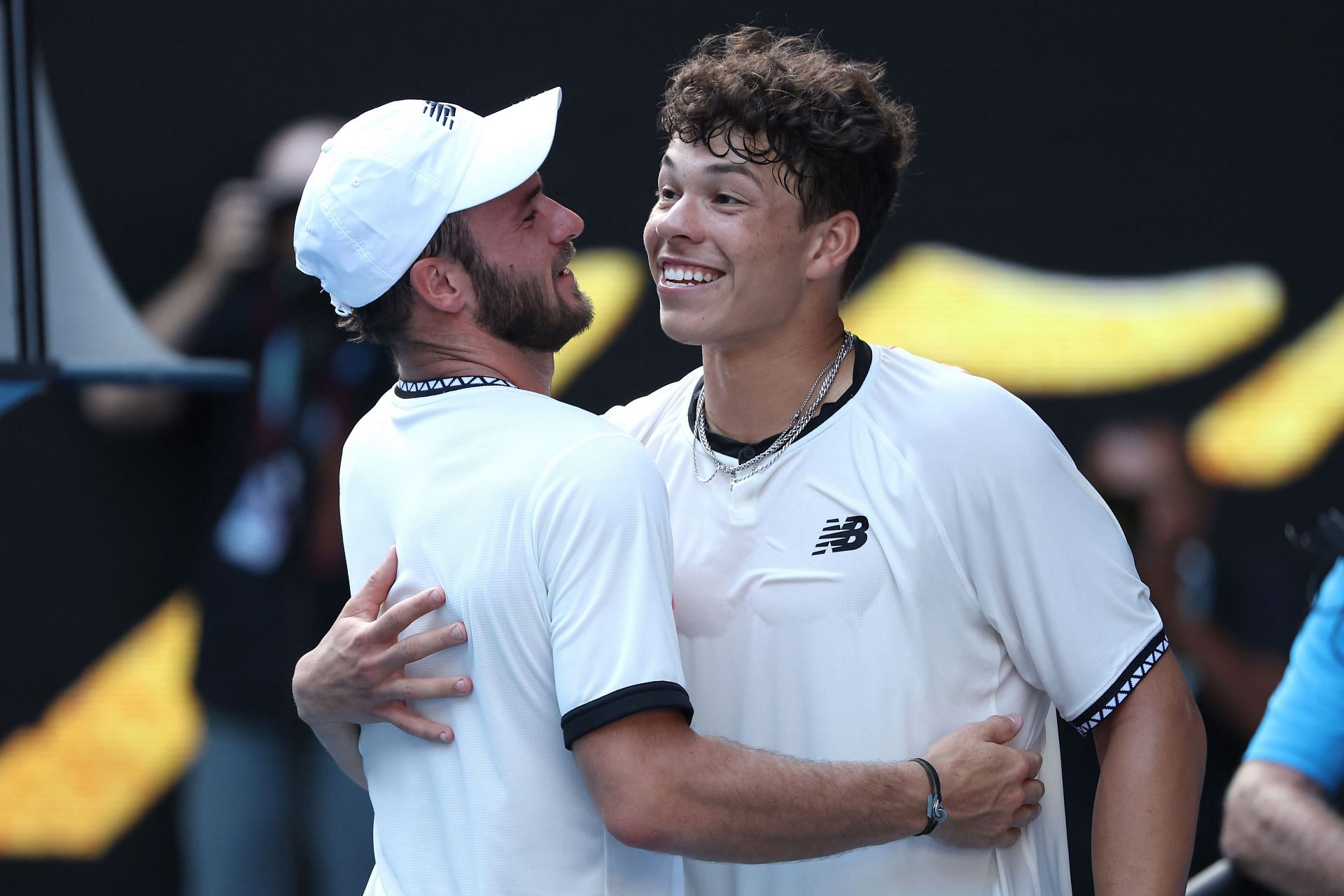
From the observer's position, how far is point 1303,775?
210 cm

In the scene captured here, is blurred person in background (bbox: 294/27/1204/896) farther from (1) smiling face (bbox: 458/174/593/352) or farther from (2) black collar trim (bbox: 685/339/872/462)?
(1) smiling face (bbox: 458/174/593/352)

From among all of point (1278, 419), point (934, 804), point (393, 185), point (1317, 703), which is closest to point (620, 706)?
point (934, 804)

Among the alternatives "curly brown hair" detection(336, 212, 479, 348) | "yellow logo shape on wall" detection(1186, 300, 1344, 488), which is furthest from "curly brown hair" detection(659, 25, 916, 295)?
"yellow logo shape on wall" detection(1186, 300, 1344, 488)

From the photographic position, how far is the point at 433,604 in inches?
53.2

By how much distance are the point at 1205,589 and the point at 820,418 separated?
1289mm

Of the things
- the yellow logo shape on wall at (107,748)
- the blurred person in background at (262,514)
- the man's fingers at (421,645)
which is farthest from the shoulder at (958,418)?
the yellow logo shape on wall at (107,748)

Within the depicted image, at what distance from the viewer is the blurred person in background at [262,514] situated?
2.81 m

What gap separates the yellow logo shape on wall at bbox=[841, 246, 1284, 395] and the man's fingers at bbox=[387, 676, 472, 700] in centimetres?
160

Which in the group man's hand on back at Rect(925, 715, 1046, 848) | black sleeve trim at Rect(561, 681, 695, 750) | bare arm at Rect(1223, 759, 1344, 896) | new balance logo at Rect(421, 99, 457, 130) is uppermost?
new balance logo at Rect(421, 99, 457, 130)

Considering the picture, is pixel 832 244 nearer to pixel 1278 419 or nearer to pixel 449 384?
pixel 449 384

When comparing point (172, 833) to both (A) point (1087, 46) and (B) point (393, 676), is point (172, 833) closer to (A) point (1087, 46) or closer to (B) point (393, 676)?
(B) point (393, 676)

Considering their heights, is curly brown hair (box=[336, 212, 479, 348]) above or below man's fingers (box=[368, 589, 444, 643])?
above

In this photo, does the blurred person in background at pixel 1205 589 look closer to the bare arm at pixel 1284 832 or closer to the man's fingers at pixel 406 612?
the bare arm at pixel 1284 832

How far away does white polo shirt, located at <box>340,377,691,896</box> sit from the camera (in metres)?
1.27
